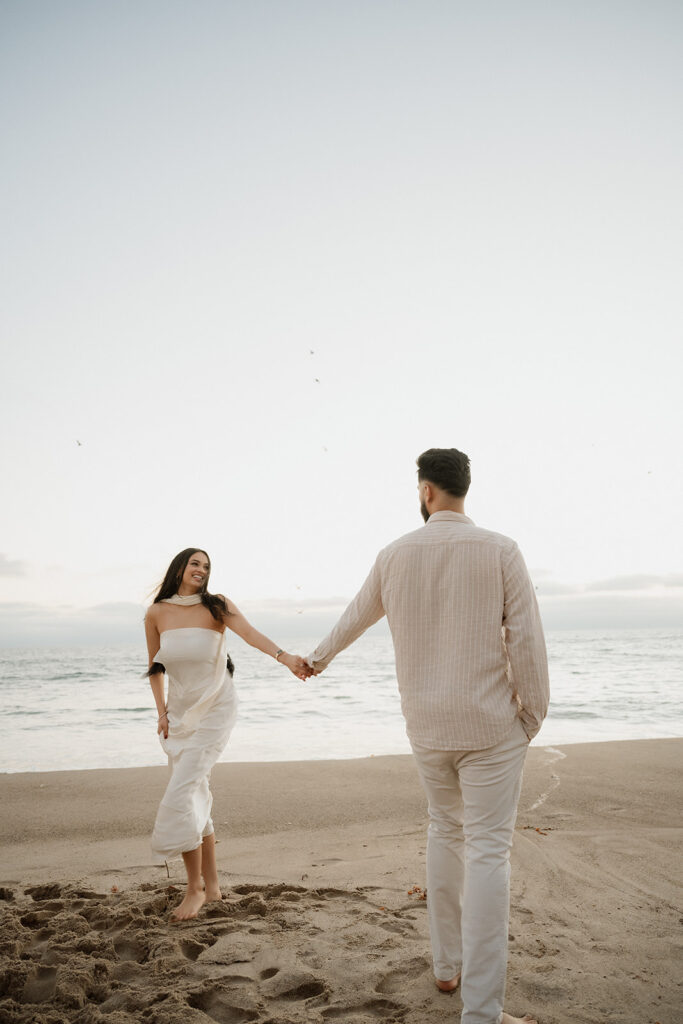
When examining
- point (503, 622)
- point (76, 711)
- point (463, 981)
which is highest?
point (503, 622)

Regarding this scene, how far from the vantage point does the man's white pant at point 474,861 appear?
2625 millimetres

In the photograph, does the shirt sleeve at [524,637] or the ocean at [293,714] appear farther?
the ocean at [293,714]

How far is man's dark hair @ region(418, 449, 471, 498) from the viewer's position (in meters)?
2.99

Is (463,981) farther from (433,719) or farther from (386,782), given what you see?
(386,782)

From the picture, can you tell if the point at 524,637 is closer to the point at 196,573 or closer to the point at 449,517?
the point at 449,517

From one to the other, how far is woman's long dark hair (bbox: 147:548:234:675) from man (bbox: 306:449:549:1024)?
1.90m

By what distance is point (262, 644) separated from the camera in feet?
15.0

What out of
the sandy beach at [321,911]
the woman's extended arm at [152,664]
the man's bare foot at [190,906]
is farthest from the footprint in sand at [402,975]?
the woman's extended arm at [152,664]

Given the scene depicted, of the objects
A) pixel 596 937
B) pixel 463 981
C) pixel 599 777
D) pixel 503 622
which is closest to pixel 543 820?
pixel 599 777

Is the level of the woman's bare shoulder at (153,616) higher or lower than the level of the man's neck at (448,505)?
lower

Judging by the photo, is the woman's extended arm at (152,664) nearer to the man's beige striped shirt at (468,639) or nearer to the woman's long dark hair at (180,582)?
the woman's long dark hair at (180,582)

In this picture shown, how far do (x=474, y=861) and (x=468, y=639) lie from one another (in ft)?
2.81

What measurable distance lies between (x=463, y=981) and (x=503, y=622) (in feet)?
4.52

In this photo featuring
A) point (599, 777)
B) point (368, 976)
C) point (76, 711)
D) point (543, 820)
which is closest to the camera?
point (368, 976)
